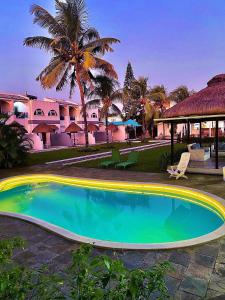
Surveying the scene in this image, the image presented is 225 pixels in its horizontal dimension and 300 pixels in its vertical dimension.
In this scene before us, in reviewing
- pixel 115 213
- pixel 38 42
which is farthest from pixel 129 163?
pixel 38 42

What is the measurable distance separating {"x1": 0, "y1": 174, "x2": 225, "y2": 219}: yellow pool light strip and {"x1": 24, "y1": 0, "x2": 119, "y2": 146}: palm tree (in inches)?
404

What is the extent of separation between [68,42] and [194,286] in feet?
70.3

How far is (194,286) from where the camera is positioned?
3.59m

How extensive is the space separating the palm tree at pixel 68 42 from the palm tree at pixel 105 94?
9.30 feet

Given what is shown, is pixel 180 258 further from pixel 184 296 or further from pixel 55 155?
pixel 55 155

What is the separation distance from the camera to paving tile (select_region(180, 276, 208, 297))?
3475 millimetres

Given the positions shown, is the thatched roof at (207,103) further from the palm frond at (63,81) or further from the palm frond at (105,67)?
the palm frond at (63,81)

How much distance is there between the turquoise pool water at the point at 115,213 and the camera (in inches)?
272

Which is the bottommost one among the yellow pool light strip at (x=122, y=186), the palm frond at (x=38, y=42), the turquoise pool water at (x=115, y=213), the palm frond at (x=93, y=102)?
the turquoise pool water at (x=115, y=213)

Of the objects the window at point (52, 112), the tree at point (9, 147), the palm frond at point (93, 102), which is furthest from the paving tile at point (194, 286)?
the window at point (52, 112)

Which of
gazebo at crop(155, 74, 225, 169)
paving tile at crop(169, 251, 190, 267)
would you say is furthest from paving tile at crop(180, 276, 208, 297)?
gazebo at crop(155, 74, 225, 169)

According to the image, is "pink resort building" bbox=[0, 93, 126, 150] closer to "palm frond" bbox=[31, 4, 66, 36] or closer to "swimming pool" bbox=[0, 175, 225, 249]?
"palm frond" bbox=[31, 4, 66, 36]

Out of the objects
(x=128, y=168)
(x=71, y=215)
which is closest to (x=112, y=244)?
(x=71, y=215)

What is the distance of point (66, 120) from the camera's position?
3838 centimetres
